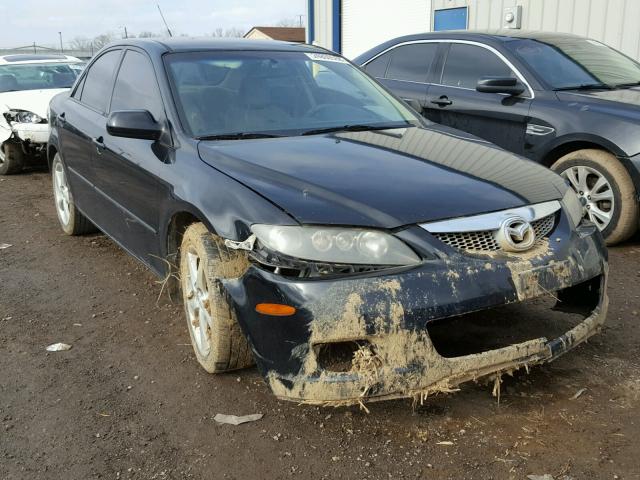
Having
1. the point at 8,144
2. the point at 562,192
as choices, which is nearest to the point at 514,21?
the point at 8,144

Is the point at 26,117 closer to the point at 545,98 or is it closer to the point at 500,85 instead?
the point at 500,85

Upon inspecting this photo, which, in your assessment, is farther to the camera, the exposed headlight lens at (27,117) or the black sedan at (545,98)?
the exposed headlight lens at (27,117)

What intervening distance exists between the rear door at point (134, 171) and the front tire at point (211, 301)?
1.18 feet

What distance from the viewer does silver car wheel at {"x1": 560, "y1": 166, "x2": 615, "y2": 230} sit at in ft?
16.6

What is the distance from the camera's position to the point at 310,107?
3.84 m

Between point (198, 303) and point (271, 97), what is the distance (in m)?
1.32

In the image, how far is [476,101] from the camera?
19.5 feet

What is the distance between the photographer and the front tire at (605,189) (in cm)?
495

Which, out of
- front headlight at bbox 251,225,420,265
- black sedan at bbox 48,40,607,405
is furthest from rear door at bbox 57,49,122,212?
front headlight at bbox 251,225,420,265

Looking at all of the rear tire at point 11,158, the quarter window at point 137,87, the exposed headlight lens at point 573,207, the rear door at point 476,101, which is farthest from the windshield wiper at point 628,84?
the rear tire at point 11,158

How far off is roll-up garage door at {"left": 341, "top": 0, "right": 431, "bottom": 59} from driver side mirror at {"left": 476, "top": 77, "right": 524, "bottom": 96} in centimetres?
915

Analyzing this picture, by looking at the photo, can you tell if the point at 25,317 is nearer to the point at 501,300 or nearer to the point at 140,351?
the point at 140,351

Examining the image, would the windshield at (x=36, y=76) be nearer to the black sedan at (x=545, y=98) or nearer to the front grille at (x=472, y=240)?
the black sedan at (x=545, y=98)

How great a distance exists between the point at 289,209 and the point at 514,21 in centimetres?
1053
